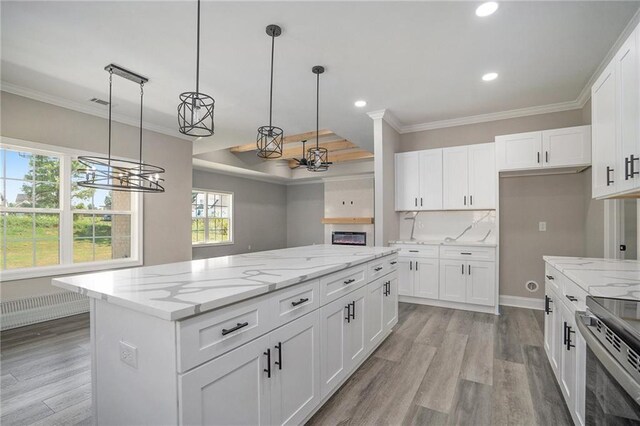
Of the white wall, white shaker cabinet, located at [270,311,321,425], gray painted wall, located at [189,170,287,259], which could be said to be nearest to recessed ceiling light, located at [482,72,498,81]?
the white wall

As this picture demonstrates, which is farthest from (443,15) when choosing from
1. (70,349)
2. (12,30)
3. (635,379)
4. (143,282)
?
(70,349)

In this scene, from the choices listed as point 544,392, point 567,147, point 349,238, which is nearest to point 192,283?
point 544,392

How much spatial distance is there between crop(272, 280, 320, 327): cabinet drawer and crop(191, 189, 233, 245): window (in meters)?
6.59

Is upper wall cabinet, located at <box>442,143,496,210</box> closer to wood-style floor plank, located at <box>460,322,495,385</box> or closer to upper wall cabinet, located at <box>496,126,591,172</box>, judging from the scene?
upper wall cabinet, located at <box>496,126,591,172</box>

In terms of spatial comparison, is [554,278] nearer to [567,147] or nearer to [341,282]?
[341,282]

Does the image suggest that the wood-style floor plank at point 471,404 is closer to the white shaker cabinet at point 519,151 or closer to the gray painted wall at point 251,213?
the white shaker cabinet at point 519,151

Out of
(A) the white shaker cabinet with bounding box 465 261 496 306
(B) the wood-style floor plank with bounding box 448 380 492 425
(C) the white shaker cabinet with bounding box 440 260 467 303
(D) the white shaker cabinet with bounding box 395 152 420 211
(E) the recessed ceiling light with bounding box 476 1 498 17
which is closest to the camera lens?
(B) the wood-style floor plank with bounding box 448 380 492 425

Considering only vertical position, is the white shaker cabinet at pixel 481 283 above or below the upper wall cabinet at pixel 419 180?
below

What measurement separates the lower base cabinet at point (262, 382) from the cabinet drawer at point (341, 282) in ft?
0.55

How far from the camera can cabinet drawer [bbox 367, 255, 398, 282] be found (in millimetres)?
2559

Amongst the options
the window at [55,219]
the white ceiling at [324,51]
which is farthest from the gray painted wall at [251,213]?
the white ceiling at [324,51]

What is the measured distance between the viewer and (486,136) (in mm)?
4395

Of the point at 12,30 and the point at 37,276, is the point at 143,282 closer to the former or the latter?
the point at 12,30

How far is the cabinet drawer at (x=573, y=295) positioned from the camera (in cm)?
157
